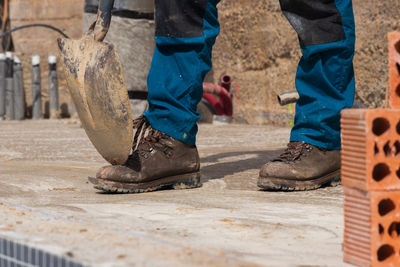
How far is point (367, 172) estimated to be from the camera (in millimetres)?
1109

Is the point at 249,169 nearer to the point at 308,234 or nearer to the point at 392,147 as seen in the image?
the point at 308,234

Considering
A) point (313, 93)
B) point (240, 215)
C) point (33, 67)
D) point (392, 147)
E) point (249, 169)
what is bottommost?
point (33, 67)

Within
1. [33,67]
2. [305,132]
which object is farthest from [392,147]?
[33,67]

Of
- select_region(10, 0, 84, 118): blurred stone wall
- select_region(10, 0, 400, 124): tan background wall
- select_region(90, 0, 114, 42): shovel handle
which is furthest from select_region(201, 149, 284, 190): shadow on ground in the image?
select_region(10, 0, 84, 118): blurred stone wall

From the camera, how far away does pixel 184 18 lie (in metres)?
2.17

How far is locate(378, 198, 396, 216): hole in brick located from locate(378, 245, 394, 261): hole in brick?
6 centimetres

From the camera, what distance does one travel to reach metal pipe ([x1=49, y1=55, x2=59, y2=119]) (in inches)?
309

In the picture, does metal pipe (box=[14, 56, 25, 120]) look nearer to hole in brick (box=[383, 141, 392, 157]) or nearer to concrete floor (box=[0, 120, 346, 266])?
concrete floor (box=[0, 120, 346, 266])

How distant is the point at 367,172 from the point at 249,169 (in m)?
1.57

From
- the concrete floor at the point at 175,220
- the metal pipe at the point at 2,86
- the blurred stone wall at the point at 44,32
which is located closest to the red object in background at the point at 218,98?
the metal pipe at the point at 2,86

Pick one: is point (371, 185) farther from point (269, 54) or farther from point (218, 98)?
point (218, 98)

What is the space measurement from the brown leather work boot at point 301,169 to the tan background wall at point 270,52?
2.35 meters

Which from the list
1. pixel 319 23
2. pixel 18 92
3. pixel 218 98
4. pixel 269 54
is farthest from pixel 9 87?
pixel 319 23

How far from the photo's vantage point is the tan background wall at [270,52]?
4484 millimetres
